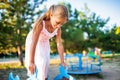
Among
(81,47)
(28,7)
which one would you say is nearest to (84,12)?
(81,47)

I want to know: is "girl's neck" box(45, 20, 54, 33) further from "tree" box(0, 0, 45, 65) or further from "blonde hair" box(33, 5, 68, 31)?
"tree" box(0, 0, 45, 65)

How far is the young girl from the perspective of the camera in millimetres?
1908

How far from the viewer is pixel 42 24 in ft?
6.88

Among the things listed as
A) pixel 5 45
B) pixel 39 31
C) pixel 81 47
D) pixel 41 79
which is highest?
pixel 39 31

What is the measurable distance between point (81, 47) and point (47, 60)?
1844 centimetres

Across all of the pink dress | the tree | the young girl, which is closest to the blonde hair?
the young girl

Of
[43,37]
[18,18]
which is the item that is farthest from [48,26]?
[18,18]

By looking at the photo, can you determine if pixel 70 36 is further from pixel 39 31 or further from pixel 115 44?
pixel 39 31

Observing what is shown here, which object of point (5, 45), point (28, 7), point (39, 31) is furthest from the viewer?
point (28, 7)

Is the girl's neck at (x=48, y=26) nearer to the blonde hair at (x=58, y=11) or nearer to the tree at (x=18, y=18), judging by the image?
the blonde hair at (x=58, y=11)

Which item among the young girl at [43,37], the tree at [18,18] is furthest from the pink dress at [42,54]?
the tree at [18,18]

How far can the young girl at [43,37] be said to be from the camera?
6.26ft

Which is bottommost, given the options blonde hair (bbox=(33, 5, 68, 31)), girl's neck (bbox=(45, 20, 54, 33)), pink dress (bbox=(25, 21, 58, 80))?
pink dress (bbox=(25, 21, 58, 80))

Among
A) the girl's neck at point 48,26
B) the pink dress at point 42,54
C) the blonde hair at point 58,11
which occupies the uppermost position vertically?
the blonde hair at point 58,11
